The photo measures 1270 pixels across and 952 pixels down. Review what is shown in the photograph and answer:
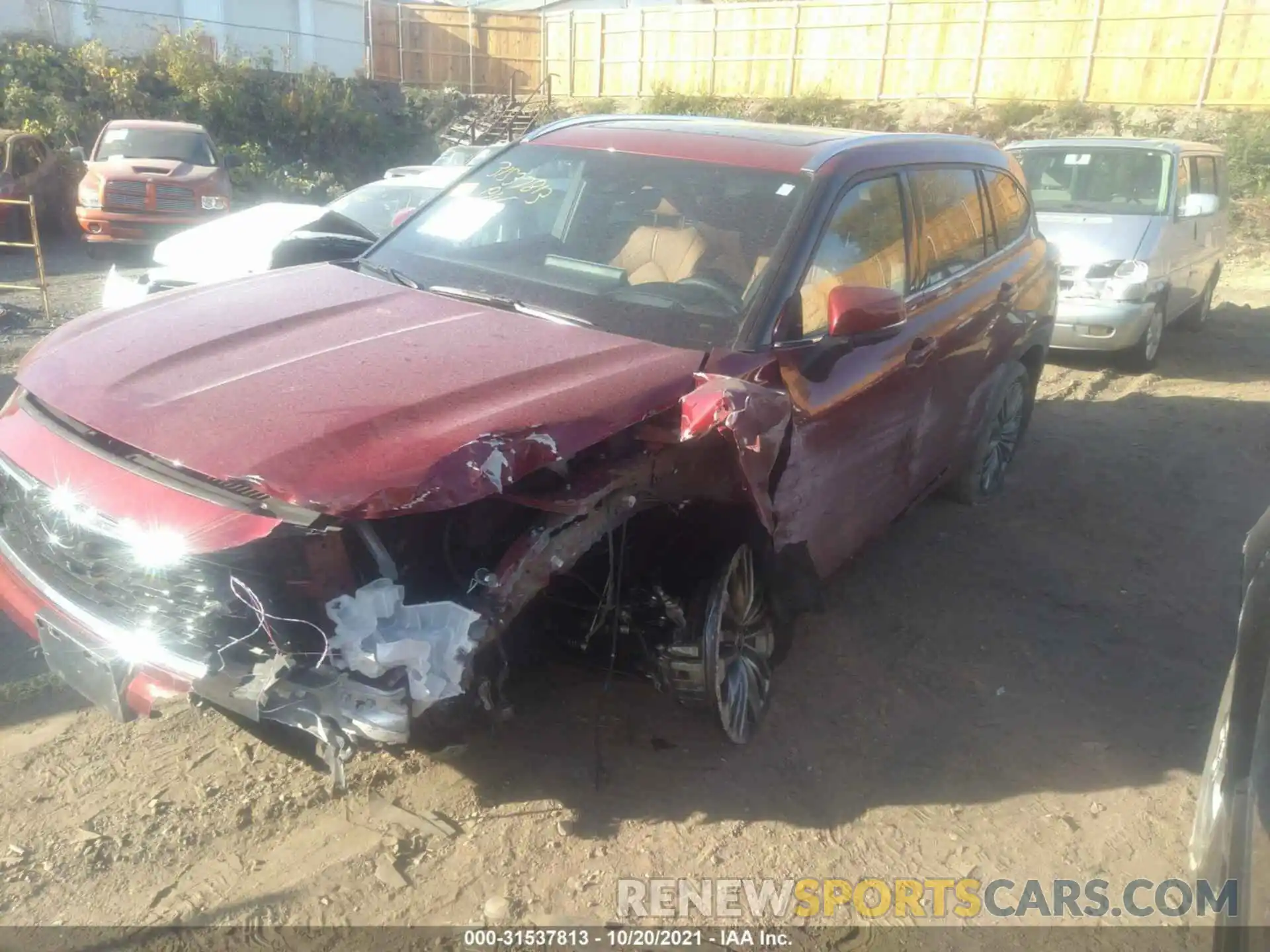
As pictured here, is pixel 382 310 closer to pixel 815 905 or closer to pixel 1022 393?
pixel 815 905

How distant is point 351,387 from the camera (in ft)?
8.53

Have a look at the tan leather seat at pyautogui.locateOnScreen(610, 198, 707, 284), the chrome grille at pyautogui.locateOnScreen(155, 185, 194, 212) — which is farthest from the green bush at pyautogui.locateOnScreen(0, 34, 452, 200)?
the tan leather seat at pyautogui.locateOnScreen(610, 198, 707, 284)

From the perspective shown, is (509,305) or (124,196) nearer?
(509,305)

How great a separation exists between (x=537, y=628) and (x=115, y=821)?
53.1 inches

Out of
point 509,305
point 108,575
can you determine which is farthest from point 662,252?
point 108,575

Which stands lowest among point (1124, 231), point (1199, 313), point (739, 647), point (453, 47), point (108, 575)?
point (1199, 313)

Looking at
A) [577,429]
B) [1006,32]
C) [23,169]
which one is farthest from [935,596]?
[1006,32]

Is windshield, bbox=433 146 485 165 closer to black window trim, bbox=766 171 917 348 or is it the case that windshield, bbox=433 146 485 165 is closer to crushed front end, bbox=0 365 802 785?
black window trim, bbox=766 171 917 348

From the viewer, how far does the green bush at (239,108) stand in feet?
64.8

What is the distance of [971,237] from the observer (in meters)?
4.68

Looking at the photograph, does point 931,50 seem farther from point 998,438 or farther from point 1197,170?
point 998,438

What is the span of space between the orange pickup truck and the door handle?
12.0m

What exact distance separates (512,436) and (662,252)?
1379 millimetres

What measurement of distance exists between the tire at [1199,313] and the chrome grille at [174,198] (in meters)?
12.4
